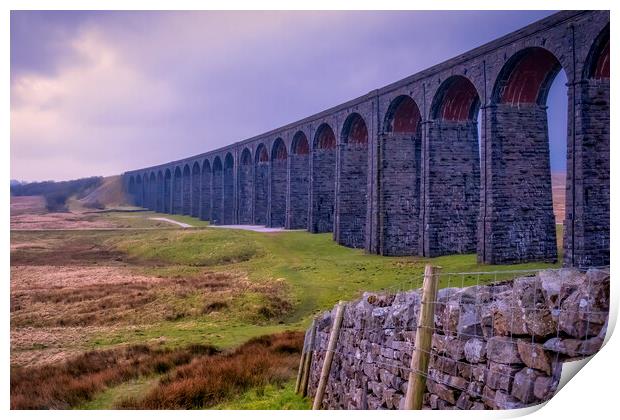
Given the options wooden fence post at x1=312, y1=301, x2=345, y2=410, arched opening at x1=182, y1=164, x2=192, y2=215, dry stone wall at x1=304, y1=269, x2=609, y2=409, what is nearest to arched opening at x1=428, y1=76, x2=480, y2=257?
wooden fence post at x1=312, y1=301, x2=345, y2=410

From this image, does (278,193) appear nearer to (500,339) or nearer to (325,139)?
(325,139)

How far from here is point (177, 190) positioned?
2333 inches

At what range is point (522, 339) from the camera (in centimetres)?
558

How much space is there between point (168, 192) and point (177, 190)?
115 centimetres

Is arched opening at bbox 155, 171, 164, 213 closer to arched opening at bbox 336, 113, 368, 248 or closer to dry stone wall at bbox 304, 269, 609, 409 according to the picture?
arched opening at bbox 336, 113, 368, 248

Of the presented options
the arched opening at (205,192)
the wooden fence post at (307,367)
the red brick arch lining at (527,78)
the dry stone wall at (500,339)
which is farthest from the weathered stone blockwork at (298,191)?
the dry stone wall at (500,339)

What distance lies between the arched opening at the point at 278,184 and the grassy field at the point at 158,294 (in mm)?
18898

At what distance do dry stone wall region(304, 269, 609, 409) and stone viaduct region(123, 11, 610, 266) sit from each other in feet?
33.0

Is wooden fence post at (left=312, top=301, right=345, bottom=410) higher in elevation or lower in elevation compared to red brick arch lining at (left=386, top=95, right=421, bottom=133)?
→ lower

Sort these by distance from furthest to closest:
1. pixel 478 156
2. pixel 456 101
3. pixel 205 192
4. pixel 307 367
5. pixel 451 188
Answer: pixel 205 192 < pixel 478 156 < pixel 451 188 < pixel 456 101 < pixel 307 367

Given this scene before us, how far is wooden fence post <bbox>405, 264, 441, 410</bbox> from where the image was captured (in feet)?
20.7

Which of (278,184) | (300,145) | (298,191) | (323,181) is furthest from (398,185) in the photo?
(278,184)

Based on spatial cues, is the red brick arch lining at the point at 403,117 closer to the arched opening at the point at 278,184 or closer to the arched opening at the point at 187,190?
the arched opening at the point at 278,184

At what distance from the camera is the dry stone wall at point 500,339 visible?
5289 mm
